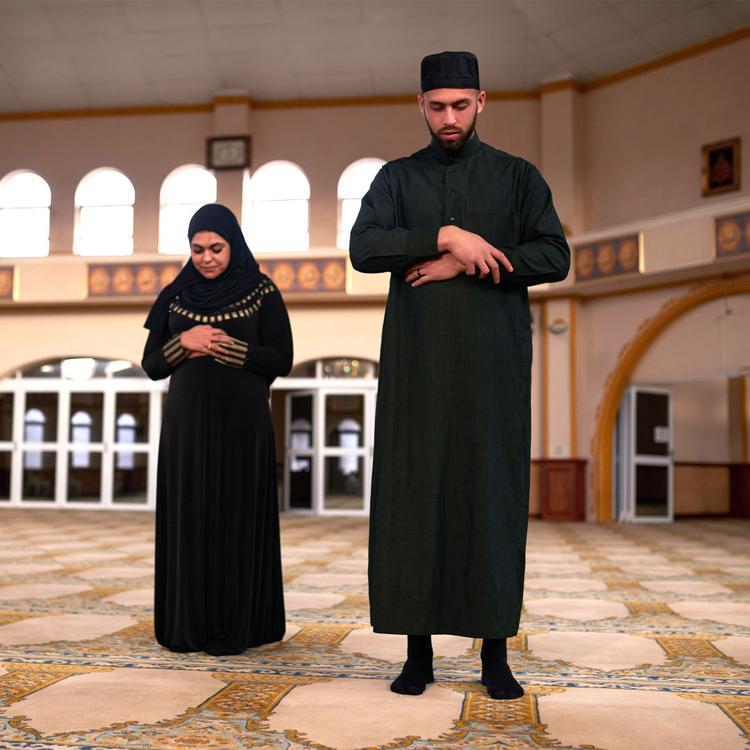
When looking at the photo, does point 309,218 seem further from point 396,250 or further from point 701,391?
point 396,250

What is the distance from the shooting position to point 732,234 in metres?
9.96

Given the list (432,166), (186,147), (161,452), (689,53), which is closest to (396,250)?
(432,166)

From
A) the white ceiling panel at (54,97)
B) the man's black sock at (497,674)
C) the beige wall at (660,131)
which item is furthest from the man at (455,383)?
the white ceiling panel at (54,97)

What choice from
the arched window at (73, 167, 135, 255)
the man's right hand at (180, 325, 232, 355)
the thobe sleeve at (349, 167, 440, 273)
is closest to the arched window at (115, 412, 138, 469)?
the arched window at (73, 167, 135, 255)

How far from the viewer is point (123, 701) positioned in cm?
208

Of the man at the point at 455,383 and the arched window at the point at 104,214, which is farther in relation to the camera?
the arched window at the point at 104,214

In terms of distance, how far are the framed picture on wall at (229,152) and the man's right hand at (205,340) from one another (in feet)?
32.6

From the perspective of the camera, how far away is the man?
215 centimetres

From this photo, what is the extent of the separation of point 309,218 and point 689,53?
516 cm

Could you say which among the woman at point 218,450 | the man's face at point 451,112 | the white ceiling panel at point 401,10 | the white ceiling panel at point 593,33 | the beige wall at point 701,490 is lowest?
the beige wall at point 701,490

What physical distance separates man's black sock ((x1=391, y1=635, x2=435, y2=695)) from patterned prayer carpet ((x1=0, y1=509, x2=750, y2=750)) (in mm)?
34

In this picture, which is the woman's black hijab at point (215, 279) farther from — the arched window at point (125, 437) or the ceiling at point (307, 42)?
the arched window at point (125, 437)

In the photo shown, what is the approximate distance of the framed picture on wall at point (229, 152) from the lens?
12406 millimetres

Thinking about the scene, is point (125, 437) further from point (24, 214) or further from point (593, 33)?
point (593, 33)
